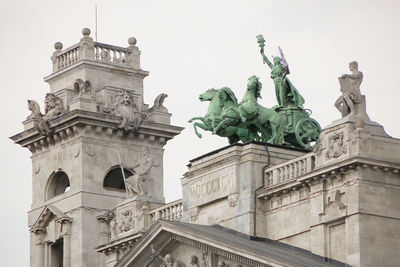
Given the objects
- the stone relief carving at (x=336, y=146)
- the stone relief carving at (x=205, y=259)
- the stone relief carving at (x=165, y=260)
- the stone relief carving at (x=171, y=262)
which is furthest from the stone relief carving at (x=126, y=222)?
the stone relief carving at (x=336, y=146)

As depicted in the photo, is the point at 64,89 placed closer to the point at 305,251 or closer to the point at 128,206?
the point at 128,206

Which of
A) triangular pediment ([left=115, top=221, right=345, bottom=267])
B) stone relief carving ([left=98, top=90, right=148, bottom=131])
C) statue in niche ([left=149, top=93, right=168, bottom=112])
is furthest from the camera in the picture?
statue in niche ([left=149, top=93, right=168, bottom=112])

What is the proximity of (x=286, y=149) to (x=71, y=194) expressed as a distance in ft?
59.6

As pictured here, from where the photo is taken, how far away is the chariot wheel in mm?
77812

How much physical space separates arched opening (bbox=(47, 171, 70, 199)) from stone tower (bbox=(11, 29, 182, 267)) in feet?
0.16

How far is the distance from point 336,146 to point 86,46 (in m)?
25.3

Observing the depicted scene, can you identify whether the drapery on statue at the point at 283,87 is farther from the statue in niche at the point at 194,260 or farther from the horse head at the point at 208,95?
the statue in niche at the point at 194,260

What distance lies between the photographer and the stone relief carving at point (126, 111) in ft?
302

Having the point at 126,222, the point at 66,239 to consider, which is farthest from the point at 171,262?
the point at 66,239

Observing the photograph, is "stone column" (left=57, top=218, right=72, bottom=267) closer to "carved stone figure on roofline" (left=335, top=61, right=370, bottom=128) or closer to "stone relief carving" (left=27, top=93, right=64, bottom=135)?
"stone relief carving" (left=27, top=93, right=64, bottom=135)

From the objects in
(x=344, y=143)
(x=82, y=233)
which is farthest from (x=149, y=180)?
(x=344, y=143)

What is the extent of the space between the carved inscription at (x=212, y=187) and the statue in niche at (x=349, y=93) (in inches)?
259

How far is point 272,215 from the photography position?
7506cm

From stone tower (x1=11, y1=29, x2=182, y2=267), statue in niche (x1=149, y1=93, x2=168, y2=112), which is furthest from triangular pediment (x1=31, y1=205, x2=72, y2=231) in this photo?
statue in niche (x1=149, y1=93, x2=168, y2=112)
